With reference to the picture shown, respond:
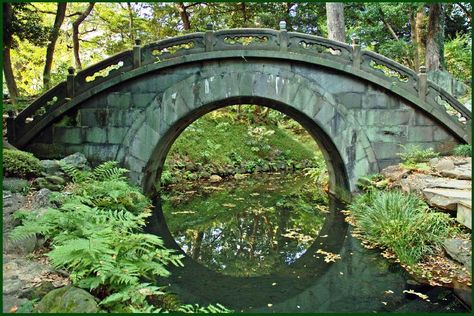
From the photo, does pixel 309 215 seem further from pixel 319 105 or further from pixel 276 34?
pixel 276 34

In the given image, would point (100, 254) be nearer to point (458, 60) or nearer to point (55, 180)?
point (55, 180)

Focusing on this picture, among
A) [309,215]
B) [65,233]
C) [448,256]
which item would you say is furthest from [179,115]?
[448,256]

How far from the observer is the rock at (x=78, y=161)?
9805 mm

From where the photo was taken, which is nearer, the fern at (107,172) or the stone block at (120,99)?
the fern at (107,172)

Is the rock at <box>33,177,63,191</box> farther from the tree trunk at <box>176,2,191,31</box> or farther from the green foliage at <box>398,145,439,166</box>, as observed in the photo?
the tree trunk at <box>176,2,191,31</box>

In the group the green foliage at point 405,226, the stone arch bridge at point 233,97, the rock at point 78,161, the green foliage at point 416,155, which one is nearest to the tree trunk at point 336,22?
the stone arch bridge at point 233,97

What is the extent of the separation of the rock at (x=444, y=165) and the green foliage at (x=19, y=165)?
8.38 m

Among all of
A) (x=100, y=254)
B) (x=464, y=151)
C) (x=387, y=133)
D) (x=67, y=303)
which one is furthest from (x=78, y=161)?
(x=464, y=151)

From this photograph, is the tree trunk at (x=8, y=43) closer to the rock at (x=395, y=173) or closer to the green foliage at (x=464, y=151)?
the rock at (x=395, y=173)

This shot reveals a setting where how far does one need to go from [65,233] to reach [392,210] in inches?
218

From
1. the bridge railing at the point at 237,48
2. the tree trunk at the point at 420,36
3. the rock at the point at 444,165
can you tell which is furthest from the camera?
the tree trunk at the point at 420,36

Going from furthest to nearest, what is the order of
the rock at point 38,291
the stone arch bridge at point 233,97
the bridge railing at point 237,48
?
the stone arch bridge at point 233,97, the bridge railing at point 237,48, the rock at point 38,291

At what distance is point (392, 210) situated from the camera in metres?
7.69

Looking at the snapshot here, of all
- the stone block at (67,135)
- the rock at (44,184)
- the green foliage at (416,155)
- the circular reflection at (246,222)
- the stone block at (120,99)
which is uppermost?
the stone block at (120,99)
